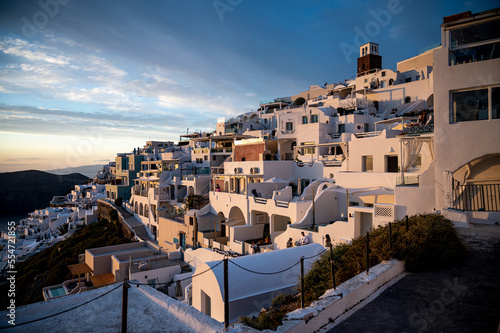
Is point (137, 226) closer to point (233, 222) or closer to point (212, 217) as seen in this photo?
point (212, 217)

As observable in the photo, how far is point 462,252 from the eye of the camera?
724cm

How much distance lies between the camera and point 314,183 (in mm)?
21266

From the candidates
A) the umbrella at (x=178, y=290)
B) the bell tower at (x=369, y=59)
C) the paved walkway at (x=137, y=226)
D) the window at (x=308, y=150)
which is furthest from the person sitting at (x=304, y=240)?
the bell tower at (x=369, y=59)

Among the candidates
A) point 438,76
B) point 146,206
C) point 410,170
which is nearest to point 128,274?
point 146,206

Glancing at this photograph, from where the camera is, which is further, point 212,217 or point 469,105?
point 212,217

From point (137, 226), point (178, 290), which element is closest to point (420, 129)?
point (178, 290)

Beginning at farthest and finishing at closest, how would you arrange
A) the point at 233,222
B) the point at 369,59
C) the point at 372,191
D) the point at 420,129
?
the point at 369,59
the point at 233,222
the point at 372,191
the point at 420,129

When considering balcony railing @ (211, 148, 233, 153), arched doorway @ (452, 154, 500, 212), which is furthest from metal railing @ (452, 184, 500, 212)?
balcony railing @ (211, 148, 233, 153)

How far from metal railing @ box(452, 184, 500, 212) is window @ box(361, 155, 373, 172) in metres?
9.18

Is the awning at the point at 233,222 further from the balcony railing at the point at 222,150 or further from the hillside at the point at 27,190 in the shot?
the hillside at the point at 27,190

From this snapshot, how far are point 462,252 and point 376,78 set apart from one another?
37.2m

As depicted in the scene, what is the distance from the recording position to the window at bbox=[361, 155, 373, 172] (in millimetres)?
20281

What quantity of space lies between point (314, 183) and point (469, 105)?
11.7 meters

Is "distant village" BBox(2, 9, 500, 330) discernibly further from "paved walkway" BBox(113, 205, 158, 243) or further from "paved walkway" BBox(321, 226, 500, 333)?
"paved walkway" BBox(321, 226, 500, 333)
